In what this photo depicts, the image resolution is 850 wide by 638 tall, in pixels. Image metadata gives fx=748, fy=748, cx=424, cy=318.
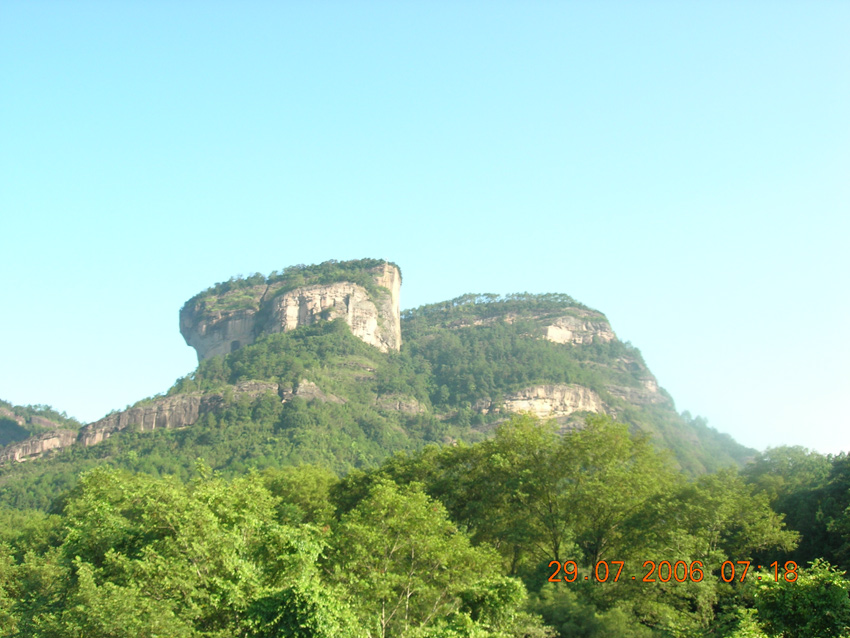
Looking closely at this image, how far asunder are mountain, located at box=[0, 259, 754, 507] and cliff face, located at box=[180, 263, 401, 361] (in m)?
0.37

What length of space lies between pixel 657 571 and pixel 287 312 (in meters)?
131

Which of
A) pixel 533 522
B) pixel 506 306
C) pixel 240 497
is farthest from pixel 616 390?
pixel 240 497

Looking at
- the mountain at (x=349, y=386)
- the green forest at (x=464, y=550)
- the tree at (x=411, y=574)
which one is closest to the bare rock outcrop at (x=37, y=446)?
the mountain at (x=349, y=386)

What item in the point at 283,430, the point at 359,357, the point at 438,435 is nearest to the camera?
the point at 283,430

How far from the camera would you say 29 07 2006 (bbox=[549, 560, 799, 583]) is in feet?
101

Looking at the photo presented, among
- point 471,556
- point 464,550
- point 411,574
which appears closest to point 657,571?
point 471,556

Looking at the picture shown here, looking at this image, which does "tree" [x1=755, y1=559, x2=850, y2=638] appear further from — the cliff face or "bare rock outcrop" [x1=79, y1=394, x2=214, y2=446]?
the cliff face

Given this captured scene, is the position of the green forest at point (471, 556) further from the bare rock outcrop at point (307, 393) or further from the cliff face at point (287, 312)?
the cliff face at point (287, 312)

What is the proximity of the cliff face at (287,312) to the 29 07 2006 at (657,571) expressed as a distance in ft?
401

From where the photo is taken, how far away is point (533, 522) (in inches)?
1495

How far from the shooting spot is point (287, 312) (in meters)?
156

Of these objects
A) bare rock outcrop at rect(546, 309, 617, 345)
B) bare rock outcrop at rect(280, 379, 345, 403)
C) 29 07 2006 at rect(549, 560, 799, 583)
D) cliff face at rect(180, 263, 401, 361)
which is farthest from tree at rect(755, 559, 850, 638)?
bare rock outcrop at rect(546, 309, 617, 345)

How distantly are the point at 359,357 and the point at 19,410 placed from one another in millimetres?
69121

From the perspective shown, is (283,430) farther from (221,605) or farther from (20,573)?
(221,605)
